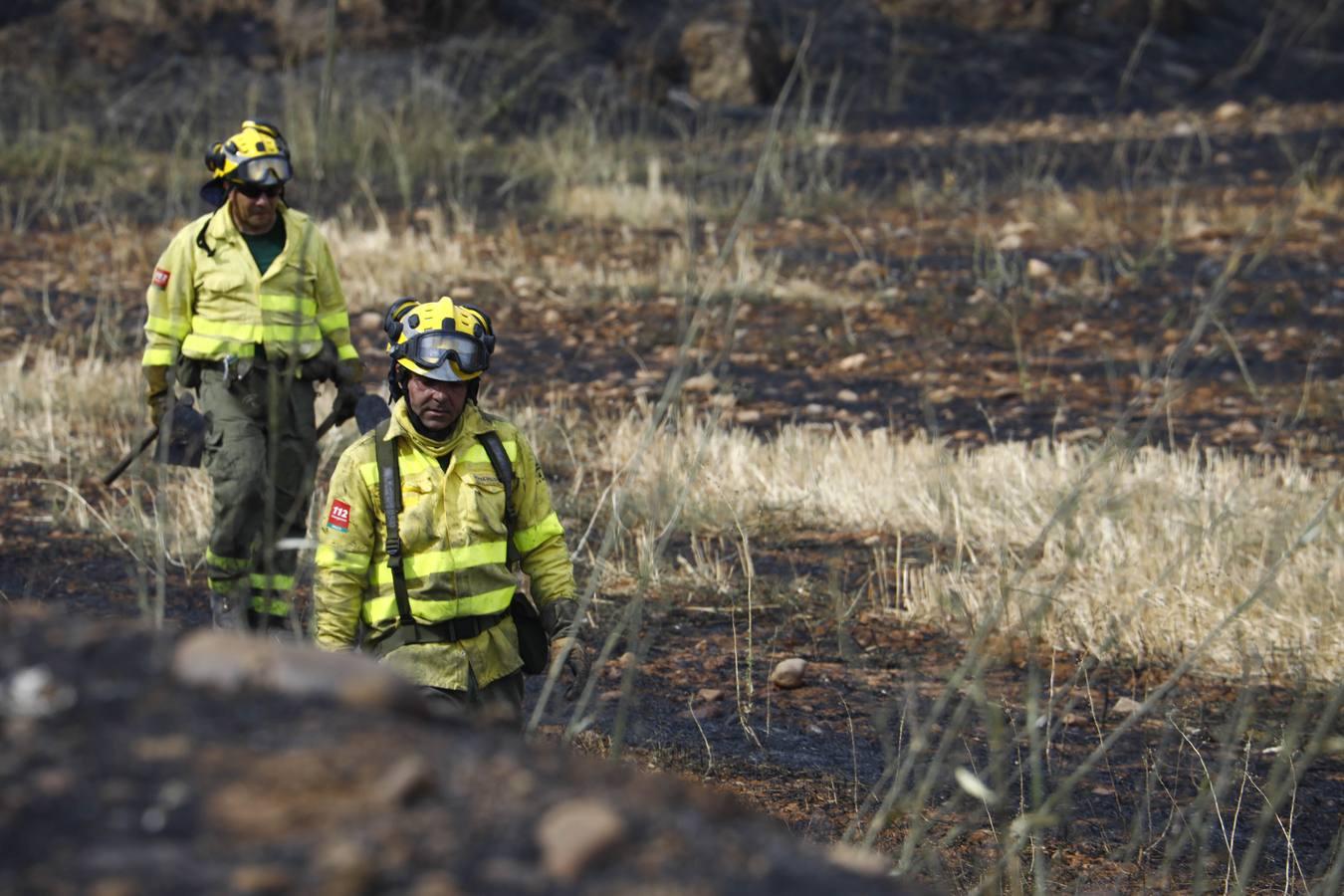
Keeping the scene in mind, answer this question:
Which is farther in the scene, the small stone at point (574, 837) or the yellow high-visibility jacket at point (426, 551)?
the yellow high-visibility jacket at point (426, 551)

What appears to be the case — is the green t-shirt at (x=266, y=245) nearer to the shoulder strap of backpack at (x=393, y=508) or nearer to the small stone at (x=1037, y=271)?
the shoulder strap of backpack at (x=393, y=508)

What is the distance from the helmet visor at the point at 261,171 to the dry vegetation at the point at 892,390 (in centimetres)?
23

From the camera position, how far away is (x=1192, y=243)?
14078 mm

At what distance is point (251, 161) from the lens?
18.8 ft

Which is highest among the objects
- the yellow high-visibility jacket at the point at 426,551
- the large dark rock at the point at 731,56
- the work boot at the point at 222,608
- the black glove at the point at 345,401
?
the large dark rock at the point at 731,56

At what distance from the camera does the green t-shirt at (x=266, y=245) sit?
5.93 meters

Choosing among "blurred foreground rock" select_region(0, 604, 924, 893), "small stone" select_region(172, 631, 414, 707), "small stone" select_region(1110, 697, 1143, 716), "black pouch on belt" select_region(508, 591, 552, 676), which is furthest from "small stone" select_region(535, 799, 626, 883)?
"small stone" select_region(1110, 697, 1143, 716)

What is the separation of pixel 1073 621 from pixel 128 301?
26.2 feet

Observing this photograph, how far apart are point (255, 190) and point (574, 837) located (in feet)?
15.5

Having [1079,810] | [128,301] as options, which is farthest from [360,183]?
[1079,810]

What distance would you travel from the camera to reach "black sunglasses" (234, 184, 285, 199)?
5777mm

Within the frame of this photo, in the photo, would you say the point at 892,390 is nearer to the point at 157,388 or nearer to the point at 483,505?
the point at 157,388

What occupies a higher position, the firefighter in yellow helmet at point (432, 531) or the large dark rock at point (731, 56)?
the large dark rock at point (731, 56)

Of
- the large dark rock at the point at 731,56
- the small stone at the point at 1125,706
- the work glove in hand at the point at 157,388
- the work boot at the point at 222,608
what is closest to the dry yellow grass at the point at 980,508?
the small stone at the point at 1125,706
